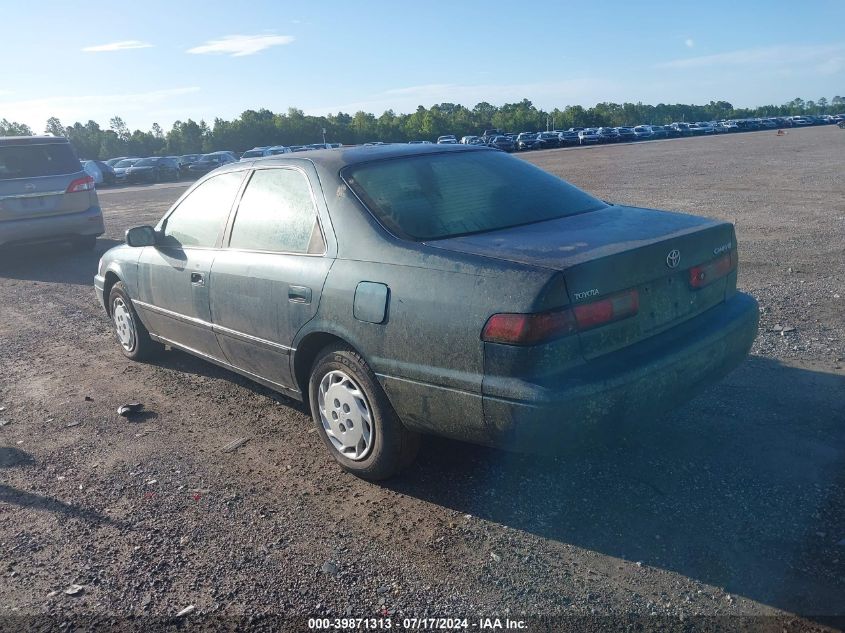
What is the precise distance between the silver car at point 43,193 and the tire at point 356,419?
875 cm

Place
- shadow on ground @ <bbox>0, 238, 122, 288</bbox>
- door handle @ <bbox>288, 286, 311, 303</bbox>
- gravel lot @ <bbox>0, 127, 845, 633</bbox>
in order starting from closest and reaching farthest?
gravel lot @ <bbox>0, 127, 845, 633</bbox>
door handle @ <bbox>288, 286, 311, 303</bbox>
shadow on ground @ <bbox>0, 238, 122, 288</bbox>

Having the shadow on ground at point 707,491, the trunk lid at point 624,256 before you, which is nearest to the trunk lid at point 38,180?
the shadow on ground at point 707,491

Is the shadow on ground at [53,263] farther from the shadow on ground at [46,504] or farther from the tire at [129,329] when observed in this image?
the shadow on ground at [46,504]

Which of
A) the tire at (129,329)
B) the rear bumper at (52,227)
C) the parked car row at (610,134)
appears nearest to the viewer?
the tire at (129,329)

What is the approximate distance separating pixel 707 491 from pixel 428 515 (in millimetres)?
1309

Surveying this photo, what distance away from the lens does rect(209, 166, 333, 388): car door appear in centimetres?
386

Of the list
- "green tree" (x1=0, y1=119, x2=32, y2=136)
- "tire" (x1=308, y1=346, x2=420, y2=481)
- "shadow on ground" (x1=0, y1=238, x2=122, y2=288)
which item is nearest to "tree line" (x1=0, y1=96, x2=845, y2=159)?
"green tree" (x1=0, y1=119, x2=32, y2=136)

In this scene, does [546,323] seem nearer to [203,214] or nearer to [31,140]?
[203,214]

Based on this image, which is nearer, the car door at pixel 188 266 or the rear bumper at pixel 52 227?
the car door at pixel 188 266

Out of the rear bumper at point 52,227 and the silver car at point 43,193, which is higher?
the silver car at point 43,193

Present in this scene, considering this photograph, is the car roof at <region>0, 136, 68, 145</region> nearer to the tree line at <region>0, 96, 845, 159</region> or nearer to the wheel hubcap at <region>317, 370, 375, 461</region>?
the wheel hubcap at <region>317, 370, 375, 461</region>

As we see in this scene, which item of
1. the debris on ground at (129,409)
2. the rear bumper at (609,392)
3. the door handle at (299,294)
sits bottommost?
the debris on ground at (129,409)

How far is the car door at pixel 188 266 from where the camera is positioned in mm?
4684

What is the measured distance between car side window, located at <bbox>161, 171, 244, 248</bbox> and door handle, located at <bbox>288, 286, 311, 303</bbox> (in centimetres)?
104
